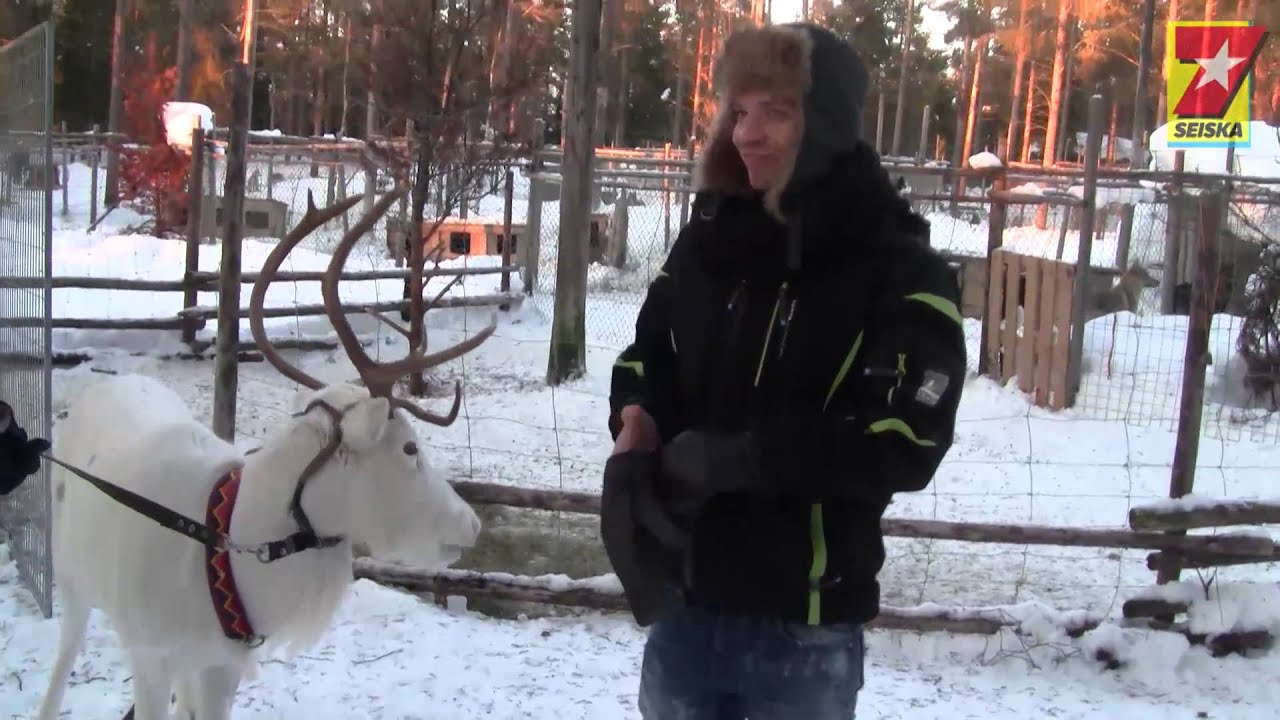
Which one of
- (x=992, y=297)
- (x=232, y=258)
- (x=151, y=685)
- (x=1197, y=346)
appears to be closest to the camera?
(x=151, y=685)

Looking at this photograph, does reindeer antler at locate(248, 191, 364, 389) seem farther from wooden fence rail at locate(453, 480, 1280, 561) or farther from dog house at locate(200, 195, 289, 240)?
dog house at locate(200, 195, 289, 240)

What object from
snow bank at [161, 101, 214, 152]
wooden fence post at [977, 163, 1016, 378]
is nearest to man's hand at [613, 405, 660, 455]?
wooden fence post at [977, 163, 1016, 378]

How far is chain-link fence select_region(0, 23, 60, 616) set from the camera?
14.7ft

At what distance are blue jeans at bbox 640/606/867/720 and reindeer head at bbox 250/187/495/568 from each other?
952mm

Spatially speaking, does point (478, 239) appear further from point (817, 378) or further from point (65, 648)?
point (817, 378)

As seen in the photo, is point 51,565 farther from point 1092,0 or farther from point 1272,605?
point 1092,0

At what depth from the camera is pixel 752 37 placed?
1942 mm

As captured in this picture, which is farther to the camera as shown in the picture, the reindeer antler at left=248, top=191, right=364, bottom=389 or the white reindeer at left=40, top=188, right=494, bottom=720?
the reindeer antler at left=248, top=191, right=364, bottom=389

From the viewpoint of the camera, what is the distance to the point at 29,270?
4.70 meters

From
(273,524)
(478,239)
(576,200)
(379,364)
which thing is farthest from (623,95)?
(273,524)

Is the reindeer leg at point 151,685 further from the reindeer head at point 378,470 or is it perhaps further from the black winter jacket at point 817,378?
the black winter jacket at point 817,378

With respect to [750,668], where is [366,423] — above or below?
above

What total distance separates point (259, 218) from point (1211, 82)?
1587 centimetres

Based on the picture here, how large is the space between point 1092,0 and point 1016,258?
16.5 m
